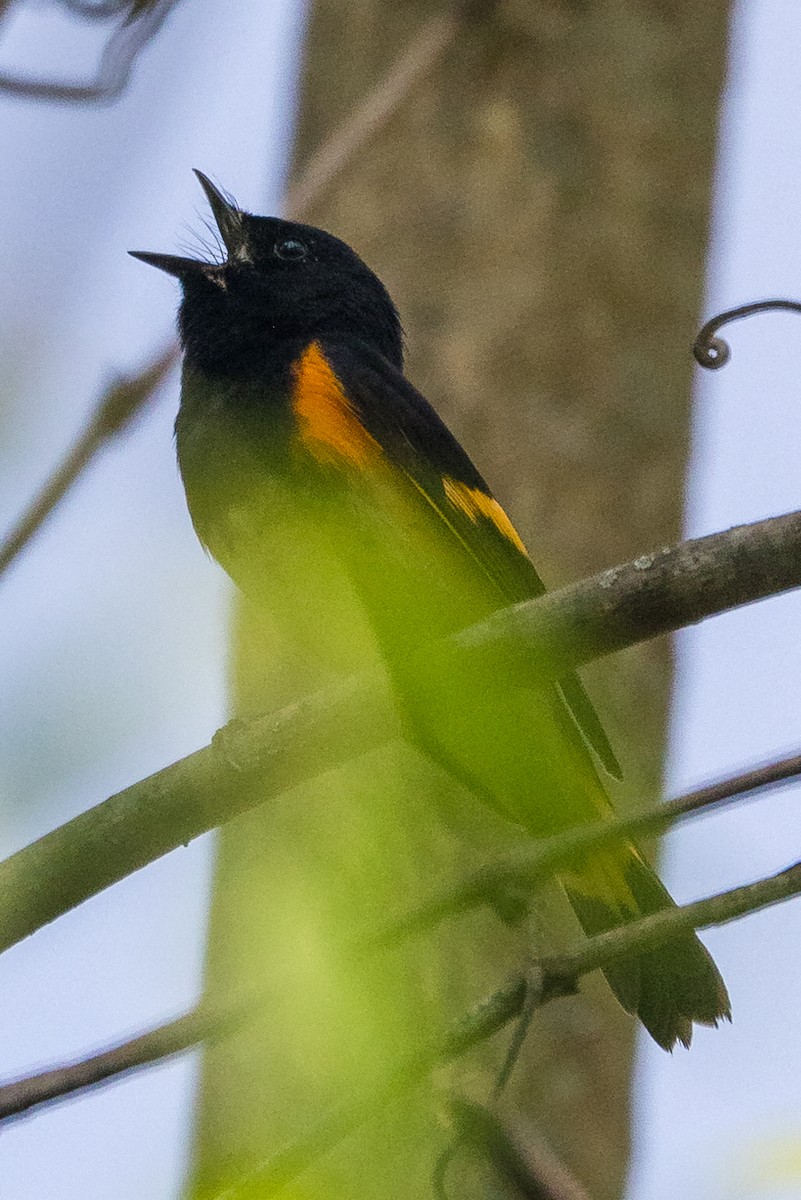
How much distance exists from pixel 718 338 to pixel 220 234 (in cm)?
184

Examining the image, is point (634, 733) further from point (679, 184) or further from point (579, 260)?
point (679, 184)

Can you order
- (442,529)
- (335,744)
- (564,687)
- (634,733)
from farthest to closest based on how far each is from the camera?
(634,733), (442,529), (564,687), (335,744)

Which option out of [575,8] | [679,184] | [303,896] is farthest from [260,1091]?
[575,8]

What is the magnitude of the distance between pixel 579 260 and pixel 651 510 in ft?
2.29

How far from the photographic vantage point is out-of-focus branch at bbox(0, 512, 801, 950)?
6.67 ft

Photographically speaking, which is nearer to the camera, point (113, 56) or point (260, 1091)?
point (113, 56)

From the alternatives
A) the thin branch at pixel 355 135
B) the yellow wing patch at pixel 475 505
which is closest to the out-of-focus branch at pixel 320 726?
the thin branch at pixel 355 135

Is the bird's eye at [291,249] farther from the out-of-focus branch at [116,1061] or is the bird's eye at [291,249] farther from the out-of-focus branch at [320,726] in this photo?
the out-of-focus branch at [116,1061]

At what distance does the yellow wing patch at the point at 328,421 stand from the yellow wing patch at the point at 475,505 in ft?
0.54

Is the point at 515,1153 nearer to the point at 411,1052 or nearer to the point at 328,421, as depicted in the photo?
the point at 411,1052

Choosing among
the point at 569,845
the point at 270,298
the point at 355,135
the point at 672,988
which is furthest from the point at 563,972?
the point at 270,298

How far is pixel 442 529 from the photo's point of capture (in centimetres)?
327

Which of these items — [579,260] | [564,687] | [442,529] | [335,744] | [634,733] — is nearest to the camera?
[335,744]

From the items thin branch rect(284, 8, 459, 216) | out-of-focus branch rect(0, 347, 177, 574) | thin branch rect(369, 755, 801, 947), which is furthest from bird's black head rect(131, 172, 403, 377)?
thin branch rect(369, 755, 801, 947)
